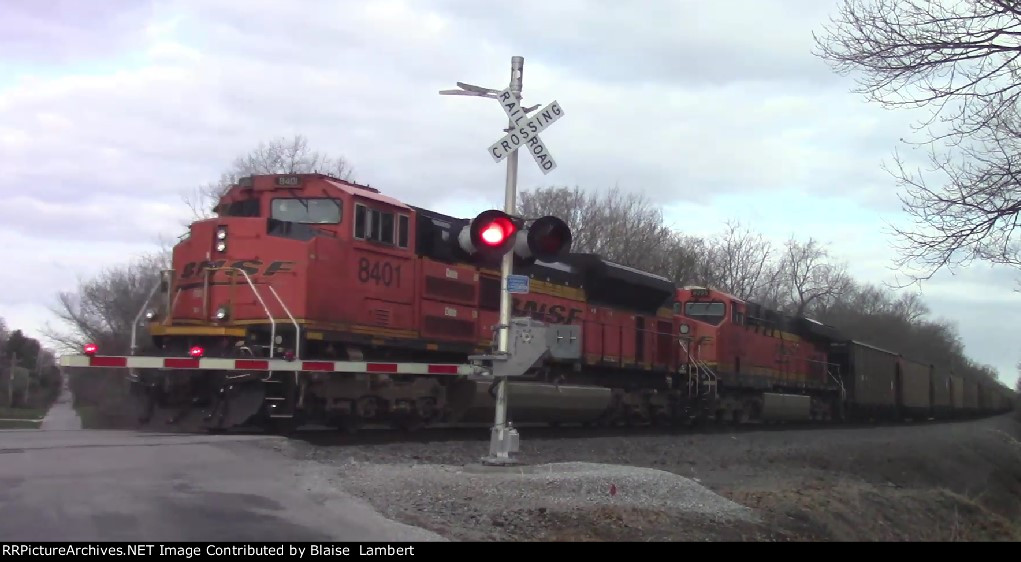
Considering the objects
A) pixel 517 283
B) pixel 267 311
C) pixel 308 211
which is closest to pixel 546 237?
pixel 517 283

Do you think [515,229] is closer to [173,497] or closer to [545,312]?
[173,497]

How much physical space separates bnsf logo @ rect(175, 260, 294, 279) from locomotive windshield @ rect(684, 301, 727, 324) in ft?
49.0

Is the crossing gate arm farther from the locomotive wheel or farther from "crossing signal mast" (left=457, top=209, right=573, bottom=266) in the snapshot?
"crossing signal mast" (left=457, top=209, right=573, bottom=266)

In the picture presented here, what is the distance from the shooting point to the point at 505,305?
11.0m

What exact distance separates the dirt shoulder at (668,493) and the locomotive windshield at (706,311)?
6.02 meters

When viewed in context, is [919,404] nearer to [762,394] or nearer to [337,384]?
[762,394]

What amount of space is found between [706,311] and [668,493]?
1704 centimetres

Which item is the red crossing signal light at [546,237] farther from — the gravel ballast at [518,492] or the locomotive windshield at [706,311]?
the locomotive windshield at [706,311]

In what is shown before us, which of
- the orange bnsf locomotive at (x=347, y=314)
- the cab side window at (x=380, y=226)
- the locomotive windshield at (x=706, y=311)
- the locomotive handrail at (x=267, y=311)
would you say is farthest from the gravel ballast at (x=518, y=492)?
the locomotive windshield at (x=706, y=311)

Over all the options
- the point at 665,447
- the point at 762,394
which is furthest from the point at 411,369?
the point at 762,394

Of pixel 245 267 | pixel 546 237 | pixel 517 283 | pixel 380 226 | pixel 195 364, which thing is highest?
pixel 380 226

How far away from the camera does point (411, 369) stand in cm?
1431
